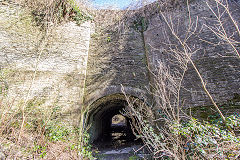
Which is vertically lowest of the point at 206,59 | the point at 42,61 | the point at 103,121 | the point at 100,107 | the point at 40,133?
the point at 103,121

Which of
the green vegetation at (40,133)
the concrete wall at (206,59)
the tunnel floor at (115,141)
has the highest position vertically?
the concrete wall at (206,59)

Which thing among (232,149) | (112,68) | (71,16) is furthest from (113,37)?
(232,149)

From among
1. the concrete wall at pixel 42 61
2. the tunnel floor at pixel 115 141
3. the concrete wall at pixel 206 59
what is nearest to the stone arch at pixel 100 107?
the tunnel floor at pixel 115 141

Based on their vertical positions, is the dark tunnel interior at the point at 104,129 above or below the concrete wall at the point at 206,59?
below

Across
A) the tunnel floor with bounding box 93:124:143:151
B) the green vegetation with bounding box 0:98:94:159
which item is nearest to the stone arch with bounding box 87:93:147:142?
the tunnel floor with bounding box 93:124:143:151

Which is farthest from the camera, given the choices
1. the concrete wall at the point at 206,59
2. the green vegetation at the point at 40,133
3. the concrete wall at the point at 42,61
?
the concrete wall at the point at 42,61

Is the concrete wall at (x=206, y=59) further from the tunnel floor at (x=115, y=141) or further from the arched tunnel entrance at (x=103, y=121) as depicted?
the tunnel floor at (x=115, y=141)

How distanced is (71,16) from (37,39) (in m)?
1.96

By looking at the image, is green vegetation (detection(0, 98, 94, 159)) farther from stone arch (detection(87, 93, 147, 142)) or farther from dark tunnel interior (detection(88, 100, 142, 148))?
dark tunnel interior (detection(88, 100, 142, 148))

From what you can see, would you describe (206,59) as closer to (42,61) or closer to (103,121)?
(42,61)

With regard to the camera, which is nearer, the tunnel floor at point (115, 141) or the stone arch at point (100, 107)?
the stone arch at point (100, 107)

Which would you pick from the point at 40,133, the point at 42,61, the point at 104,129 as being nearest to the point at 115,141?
the point at 104,129

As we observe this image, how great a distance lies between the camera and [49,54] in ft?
16.7

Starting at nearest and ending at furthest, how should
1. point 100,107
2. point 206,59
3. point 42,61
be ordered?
point 206,59 → point 42,61 → point 100,107
